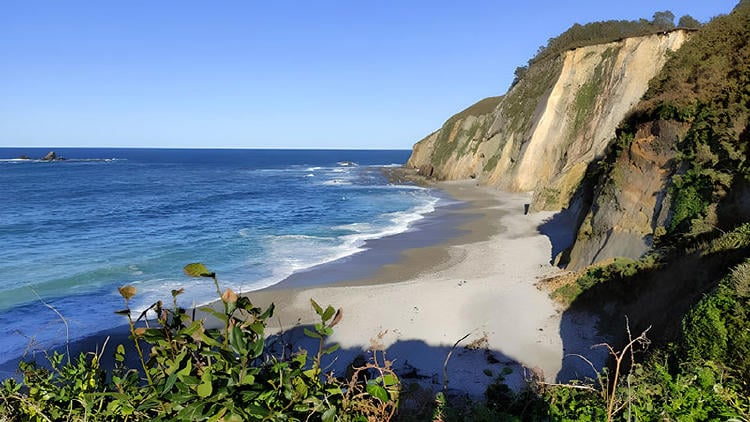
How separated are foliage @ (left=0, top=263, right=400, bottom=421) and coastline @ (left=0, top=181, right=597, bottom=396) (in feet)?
8.03

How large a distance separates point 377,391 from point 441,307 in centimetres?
1144

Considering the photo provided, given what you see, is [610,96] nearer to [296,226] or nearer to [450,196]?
[450,196]

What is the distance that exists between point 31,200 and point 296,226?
29.7 meters

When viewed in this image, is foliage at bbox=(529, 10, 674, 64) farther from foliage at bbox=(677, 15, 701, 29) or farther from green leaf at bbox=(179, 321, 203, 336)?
green leaf at bbox=(179, 321, 203, 336)

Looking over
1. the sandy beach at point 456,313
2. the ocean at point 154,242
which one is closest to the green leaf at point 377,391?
the ocean at point 154,242

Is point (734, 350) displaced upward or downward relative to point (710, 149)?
downward

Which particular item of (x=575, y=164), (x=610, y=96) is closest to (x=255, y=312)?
(x=575, y=164)

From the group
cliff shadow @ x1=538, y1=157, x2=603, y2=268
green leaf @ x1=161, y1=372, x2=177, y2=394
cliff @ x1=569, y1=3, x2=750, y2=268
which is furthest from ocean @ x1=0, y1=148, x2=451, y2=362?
cliff @ x1=569, y1=3, x2=750, y2=268

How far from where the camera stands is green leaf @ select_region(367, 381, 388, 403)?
2.66 meters

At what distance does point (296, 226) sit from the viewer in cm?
3127

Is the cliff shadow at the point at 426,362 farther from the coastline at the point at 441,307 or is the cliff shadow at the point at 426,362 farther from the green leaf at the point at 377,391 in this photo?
the green leaf at the point at 377,391

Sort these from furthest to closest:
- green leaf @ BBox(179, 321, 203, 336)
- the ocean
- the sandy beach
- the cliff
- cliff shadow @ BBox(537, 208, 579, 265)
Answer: cliff shadow @ BBox(537, 208, 579, 265) → the ocean → the cliff → the sandy beach → green leaf @ BBox(179, 321, 203, 336)

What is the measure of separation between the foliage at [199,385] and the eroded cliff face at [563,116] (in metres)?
28.8

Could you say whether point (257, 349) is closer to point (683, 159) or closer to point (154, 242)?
point (683, 159)
